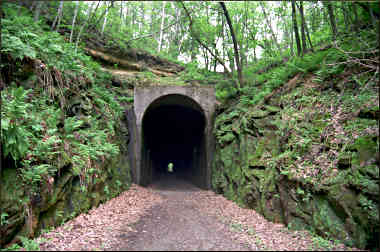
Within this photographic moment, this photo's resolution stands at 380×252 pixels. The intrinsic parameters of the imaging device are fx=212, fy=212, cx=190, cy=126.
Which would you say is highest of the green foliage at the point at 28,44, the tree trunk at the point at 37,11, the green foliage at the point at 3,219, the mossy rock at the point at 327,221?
the tree trunk at the point at 37,11

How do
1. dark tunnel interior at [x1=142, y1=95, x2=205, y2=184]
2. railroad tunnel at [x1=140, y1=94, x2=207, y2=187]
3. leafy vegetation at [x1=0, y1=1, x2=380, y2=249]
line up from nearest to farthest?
Result: leafy vegetation at [x1=0, y1=1, x2=380, y2=249] → railroad tunnel at [x1=140, y1=94, x2=207, y2=187] → dark tunnel interior at [x1=142, y1=95, x2=205, y2=184]

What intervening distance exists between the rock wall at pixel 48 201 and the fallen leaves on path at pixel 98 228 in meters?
0.24

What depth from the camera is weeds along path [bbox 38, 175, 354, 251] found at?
4250 millimetres

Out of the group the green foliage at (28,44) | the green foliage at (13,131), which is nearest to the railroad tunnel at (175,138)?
the green foliage at (28,44)

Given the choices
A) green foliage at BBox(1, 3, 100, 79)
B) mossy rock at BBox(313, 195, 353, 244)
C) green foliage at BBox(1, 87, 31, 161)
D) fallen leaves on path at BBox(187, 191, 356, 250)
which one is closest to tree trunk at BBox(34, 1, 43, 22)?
green foliage at BBox(1, 3, 100, 79)

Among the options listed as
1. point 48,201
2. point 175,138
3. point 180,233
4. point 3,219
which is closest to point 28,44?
point 48,201

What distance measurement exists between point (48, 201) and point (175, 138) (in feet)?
65.1

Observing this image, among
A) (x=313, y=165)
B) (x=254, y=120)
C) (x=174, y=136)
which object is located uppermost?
(x=254, y=120)

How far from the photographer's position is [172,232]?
522 centimetres

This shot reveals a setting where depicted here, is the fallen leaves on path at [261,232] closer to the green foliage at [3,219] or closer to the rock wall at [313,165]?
the rock wall at [313,165]

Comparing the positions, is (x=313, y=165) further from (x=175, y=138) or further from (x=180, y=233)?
(x=175, y=138)

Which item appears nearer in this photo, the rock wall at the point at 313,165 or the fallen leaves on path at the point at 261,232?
the rock wall at the point at 313,165

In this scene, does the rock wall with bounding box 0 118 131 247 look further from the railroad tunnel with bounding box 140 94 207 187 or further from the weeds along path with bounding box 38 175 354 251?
the railroad tunnel with bounding box 140 94 207 187

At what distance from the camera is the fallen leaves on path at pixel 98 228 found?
13.3ft
